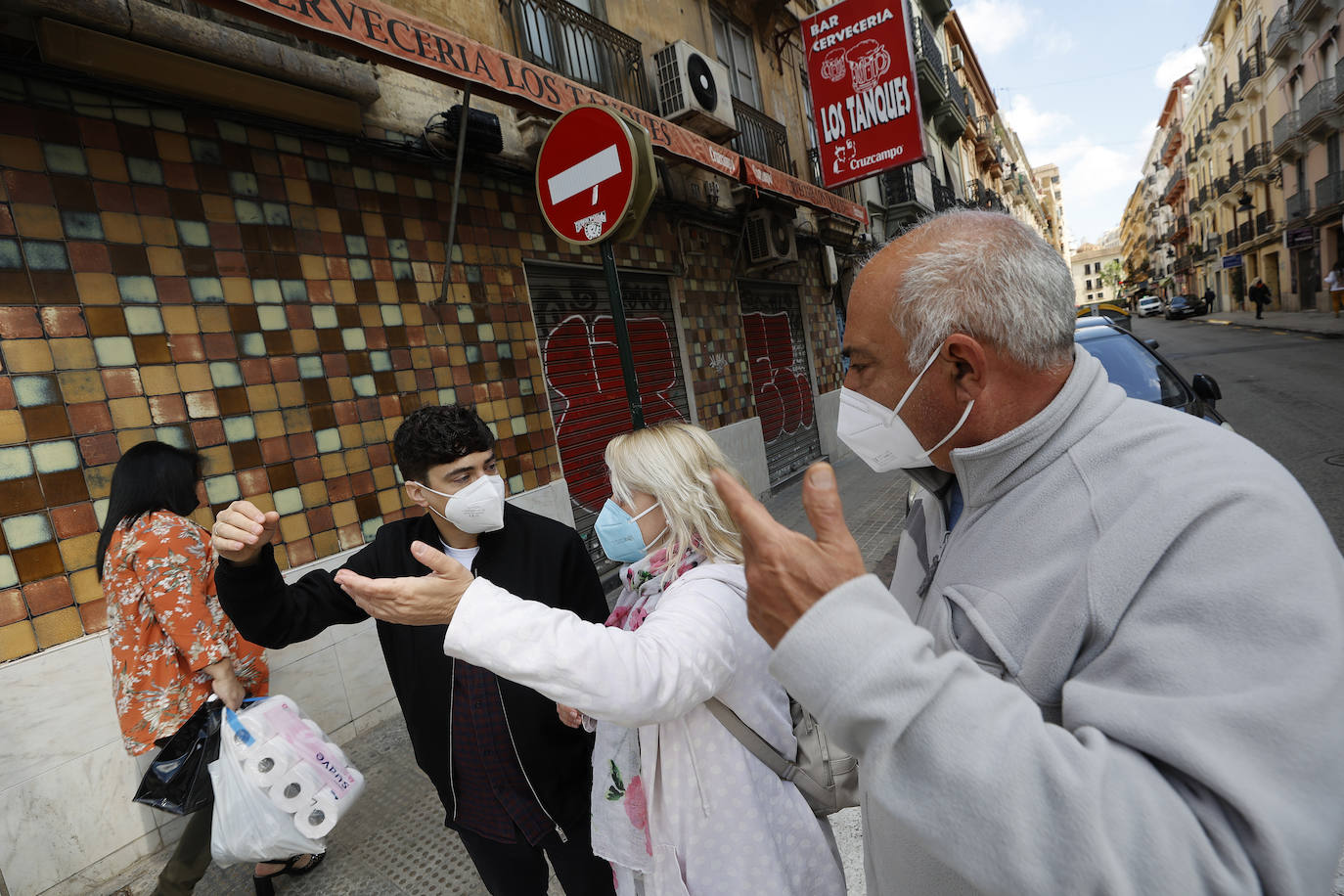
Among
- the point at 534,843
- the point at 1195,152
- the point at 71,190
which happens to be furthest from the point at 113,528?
the point at 1195,152

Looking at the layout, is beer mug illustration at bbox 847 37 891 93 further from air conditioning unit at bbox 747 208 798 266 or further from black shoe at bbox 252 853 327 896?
black shoe at bbox 252 853 327 896

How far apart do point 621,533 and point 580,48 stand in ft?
21.3

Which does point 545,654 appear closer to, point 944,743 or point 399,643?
point 944,743

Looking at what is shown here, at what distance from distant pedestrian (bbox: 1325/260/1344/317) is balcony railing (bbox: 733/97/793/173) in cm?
2273

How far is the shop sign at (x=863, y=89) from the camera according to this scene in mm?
8164

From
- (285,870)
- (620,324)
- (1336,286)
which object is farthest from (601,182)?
(1336,286)

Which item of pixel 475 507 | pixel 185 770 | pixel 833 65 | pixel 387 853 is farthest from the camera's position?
pixel 833 65

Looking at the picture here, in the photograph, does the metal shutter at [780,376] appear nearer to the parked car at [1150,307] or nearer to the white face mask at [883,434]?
the white face mask at [883,434]

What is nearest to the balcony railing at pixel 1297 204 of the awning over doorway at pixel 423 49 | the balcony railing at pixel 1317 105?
the balcony railing at pixel 1317 105

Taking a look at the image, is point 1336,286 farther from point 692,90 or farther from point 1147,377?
point 692,90

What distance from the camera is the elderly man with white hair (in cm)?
69

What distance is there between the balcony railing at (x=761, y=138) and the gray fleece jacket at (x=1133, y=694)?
8.88 meters

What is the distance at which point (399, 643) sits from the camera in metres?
2.09

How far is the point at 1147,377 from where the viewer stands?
430 cm
